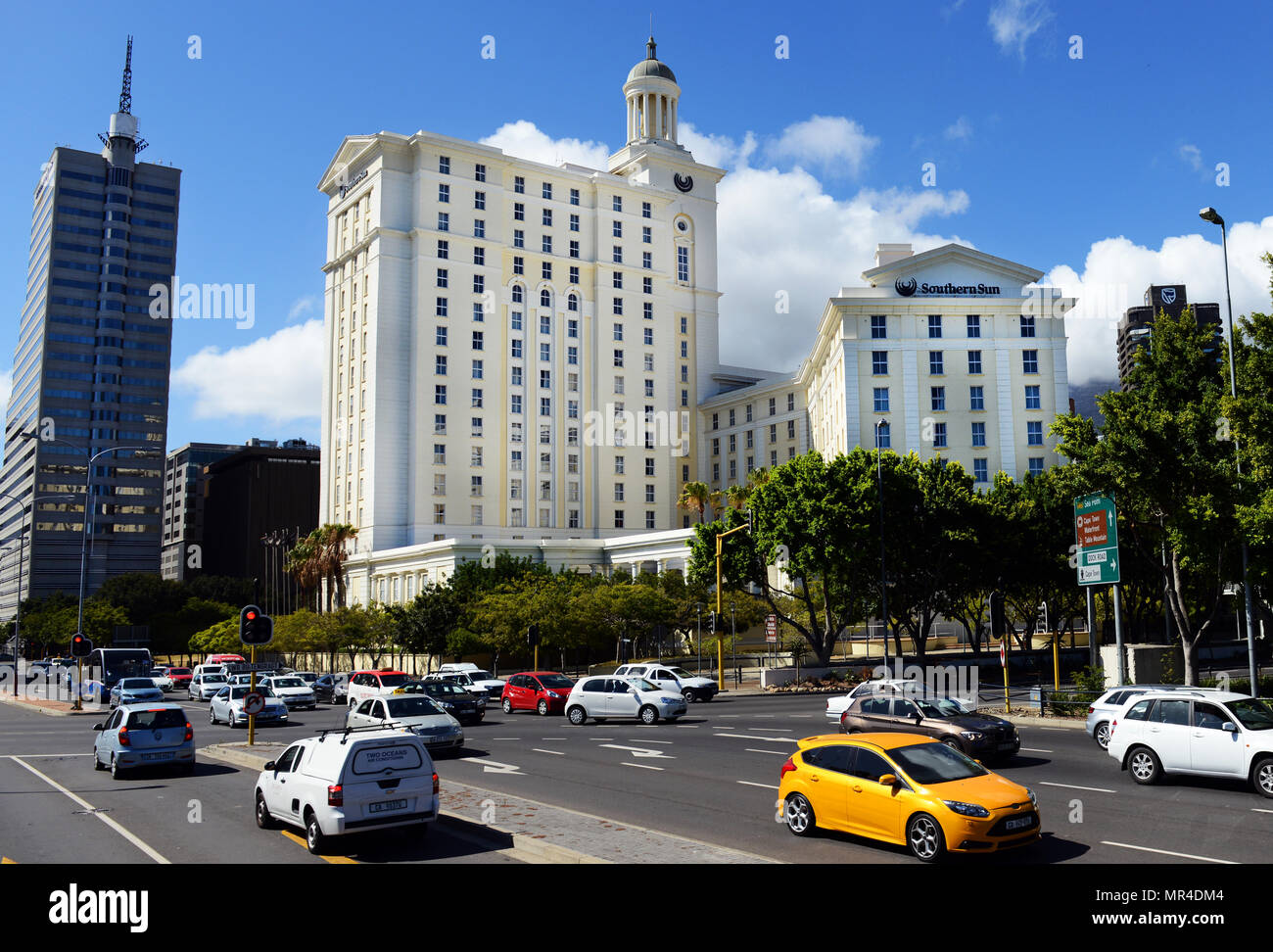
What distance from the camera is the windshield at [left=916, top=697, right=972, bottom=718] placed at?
2200 cm

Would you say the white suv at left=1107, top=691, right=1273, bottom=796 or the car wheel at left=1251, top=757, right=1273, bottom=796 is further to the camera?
the white suv at left=1107, top=691, right=1273, bottom=796

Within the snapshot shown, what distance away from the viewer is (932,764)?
501 inches

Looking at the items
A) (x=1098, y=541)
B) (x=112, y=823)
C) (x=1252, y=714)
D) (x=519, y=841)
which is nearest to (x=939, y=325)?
(x=1098, y=541)

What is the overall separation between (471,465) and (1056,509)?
196ft

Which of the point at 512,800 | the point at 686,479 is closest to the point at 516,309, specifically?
the point at 686,479

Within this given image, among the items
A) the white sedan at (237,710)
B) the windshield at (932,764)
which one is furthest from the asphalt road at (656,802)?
the white sedan at (237,710)

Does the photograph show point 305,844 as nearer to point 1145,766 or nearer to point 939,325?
point 1145,766

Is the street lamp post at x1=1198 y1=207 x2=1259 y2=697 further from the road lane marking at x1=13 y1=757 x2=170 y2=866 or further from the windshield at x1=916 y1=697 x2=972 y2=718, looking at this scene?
the road lane marking at x1=13 y1=757 x2=170 y2=866

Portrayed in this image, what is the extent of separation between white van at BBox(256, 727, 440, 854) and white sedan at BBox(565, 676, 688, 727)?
64.5 feet

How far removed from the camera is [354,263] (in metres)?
102

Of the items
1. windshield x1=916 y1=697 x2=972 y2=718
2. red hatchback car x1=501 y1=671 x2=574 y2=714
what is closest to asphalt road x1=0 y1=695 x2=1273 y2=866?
windshield x1=916 y1=697 x2=972 y2=718

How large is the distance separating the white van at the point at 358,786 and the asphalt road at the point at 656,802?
43cm

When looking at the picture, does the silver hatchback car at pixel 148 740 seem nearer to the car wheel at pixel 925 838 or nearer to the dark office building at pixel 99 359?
the car wheel at pixel 925 838

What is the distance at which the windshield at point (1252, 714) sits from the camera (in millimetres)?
17172
